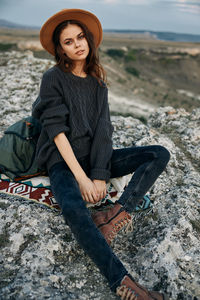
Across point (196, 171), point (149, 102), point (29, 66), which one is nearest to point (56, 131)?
point (196, 171)

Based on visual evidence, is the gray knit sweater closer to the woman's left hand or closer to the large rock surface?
the woman's left hand

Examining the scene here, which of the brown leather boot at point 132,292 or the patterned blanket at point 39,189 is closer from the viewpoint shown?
the brown leather boot at point 132,292

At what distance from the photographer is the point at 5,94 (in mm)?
5543

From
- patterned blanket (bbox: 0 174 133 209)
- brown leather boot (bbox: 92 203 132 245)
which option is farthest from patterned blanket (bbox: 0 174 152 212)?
brown leather boot (bbox: 92 203 132 245)

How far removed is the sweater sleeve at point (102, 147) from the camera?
8.38 ft

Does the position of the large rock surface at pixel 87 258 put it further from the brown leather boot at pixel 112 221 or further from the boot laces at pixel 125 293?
the brown leather boot at pixel 112 221

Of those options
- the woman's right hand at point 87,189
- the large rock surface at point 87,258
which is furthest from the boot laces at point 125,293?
the woman's right hand at point 87,189

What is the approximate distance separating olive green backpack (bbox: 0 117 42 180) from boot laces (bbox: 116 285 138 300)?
1.64 metres

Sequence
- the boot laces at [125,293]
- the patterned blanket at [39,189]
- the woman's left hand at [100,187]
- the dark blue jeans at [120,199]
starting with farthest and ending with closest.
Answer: the patterned blanket at [39,189], the woman's left hand at [100,187], the dark blue jeans at [120,199], the boot laces at [125,293]

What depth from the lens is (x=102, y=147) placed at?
265 centimetres

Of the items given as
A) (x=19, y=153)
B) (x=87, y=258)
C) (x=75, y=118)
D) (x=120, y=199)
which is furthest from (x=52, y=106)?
(x=87, y=258)

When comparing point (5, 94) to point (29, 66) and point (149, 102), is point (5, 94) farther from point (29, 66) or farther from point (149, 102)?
point (149, 102)

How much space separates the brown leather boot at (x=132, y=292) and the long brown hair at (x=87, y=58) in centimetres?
197

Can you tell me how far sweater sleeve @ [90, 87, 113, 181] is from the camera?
2.55 metres
